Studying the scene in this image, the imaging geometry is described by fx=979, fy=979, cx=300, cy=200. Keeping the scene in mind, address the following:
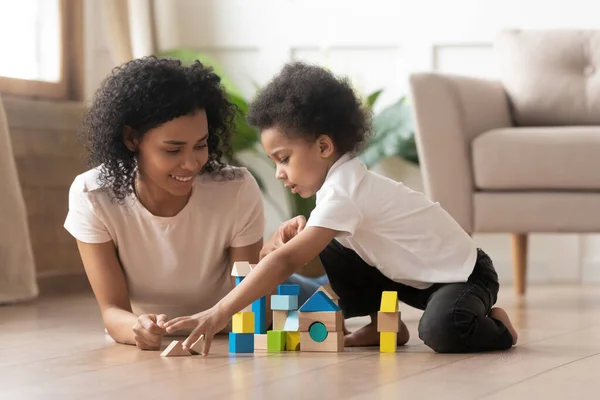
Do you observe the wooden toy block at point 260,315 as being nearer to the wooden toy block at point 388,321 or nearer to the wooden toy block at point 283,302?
the wooden toy block at point 283,302

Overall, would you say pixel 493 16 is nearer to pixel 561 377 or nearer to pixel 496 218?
pixel 496 218

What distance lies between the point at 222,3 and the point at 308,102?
252 centimetres

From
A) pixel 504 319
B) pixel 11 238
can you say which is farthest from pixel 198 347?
pixel 11 238

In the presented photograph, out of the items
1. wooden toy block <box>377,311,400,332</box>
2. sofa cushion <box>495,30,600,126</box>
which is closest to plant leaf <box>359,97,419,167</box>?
sofa cushion <box>495,30,600,126</box>

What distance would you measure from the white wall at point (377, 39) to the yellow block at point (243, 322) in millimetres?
2227

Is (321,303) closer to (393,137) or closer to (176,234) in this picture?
(176,234)

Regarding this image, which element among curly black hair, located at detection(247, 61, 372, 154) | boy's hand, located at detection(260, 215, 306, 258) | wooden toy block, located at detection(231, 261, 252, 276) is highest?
curly black hair, located at detection(247, 61, 372, 154)

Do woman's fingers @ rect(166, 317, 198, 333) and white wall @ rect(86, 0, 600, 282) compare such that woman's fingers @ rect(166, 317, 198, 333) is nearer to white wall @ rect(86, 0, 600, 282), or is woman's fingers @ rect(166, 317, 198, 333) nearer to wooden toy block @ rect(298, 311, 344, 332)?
wooden toy block @ rect(298, 311, 344, 332)

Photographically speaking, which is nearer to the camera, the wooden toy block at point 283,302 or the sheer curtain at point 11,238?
the wooden toy block at point 283,302

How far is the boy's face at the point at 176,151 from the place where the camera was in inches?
75.6

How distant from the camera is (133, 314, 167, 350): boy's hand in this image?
1.80 m

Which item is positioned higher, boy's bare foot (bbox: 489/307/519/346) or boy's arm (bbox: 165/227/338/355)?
boy's arm (bbox: 165/227/338/355)

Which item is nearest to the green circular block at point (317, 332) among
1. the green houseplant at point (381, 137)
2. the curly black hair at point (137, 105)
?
the curly black hair at point (137, 105)

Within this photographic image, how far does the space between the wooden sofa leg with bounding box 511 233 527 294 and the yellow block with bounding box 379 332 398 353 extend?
5.06 feet
